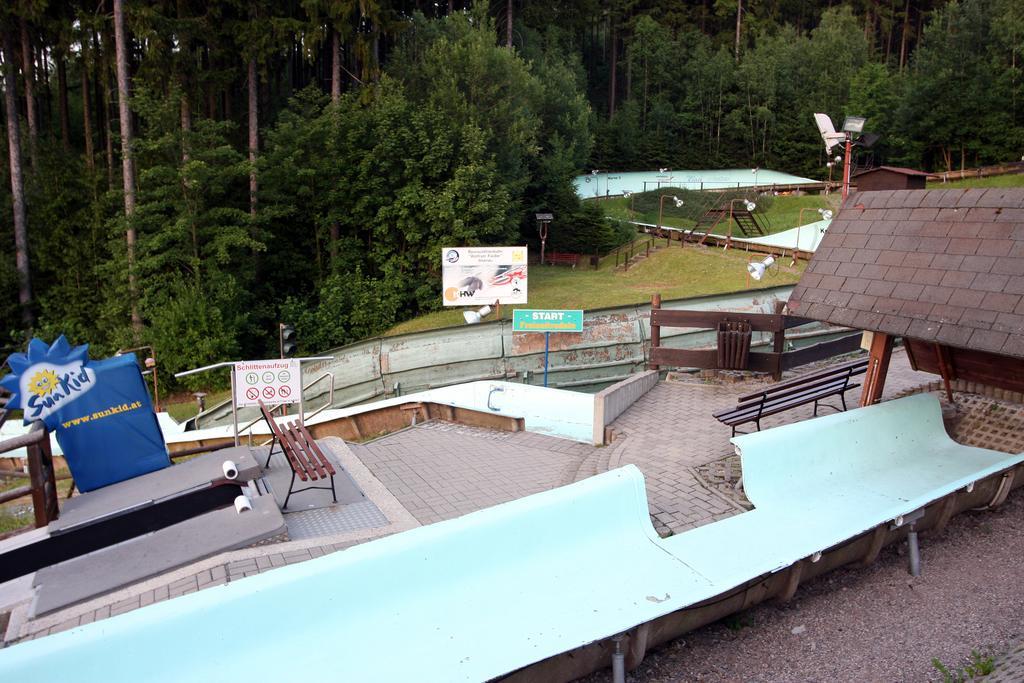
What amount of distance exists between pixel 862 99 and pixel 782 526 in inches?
2096

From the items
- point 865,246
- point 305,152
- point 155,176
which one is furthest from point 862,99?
point 865,246

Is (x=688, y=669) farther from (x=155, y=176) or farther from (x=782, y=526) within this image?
(x=155, y=176)

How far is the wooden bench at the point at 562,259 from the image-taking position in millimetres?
33312

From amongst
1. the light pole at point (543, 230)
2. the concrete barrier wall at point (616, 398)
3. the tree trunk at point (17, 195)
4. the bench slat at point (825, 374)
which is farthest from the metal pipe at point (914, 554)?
the tree trunk at point (17, 195)

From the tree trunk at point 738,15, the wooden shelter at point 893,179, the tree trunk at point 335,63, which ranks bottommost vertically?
the wooden shelter at point 893,179

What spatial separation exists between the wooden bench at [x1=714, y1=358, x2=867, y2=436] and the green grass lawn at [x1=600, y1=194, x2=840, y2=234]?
92.5 feet

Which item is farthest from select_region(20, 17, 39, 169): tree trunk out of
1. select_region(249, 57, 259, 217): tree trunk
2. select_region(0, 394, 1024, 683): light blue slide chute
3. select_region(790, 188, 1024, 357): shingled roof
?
select_region(0, 394, 1024, 683): light blue slide chute

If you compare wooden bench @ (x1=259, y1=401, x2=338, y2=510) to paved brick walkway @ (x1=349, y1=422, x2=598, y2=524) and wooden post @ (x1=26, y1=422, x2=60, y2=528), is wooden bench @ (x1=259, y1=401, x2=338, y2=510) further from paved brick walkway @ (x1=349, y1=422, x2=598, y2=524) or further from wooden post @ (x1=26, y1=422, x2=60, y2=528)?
wooden post @ (x1=26, y1=422, x2=60, y2=528)

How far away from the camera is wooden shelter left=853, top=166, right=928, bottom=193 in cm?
2494

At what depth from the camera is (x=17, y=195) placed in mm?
26062

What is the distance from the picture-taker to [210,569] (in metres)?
5.73

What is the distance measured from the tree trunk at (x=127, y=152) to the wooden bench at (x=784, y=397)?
67.8 ft

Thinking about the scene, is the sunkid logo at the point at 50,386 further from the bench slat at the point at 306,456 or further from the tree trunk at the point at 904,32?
the tree trunk at the point at 904,32

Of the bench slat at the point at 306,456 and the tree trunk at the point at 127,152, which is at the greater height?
the tree trunk at the point at 127,152
